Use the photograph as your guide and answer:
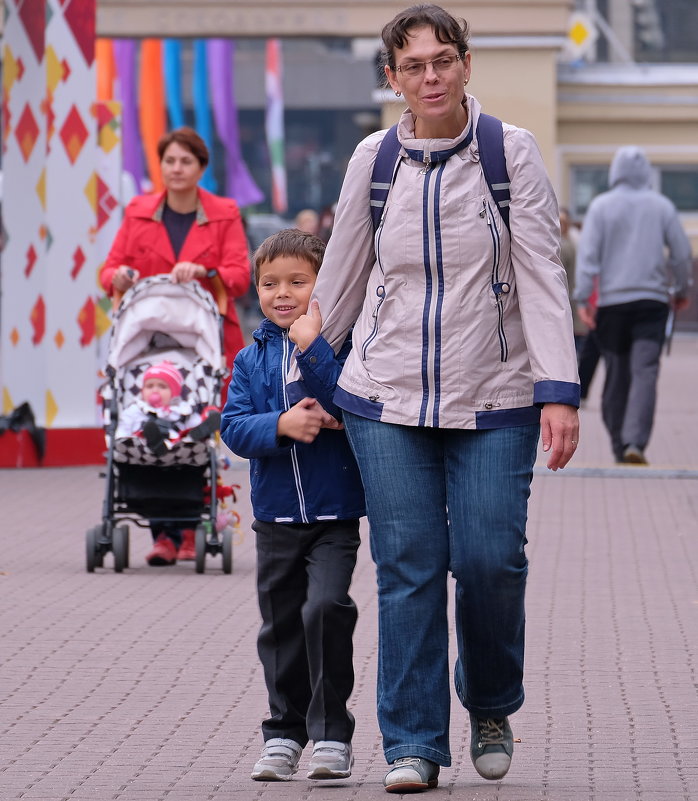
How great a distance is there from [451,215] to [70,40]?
32.4 feet

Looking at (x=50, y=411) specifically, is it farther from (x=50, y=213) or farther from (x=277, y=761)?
(x=277, y=761)

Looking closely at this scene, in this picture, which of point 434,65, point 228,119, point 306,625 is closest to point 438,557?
point 306,625

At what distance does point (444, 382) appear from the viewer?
4.78 meters

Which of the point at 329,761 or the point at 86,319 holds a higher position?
the point at 86,319

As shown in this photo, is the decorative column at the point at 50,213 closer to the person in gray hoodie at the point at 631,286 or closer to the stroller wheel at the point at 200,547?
the person in gray hoodie at the point at 631,286

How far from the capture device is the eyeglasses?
480 cm

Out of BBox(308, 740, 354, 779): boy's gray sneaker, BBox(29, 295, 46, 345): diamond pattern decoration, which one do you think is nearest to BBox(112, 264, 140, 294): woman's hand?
BBox(308, 740, 354, 779): boy's gray sneaker

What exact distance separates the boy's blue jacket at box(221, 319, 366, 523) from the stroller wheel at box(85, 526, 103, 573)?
3.78 meters

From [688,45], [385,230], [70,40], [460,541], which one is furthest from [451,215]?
[688,45]

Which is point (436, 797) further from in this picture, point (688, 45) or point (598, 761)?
point (688, 45)

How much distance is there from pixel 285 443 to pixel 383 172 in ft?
2.42

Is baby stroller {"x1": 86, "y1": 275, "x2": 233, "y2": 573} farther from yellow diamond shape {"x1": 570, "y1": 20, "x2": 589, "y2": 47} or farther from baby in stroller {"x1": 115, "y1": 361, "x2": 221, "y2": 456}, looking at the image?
yellow diamond shape {"x1": 570, "y1": 20, "x2": 589, "y2": 47}

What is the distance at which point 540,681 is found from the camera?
256 inches

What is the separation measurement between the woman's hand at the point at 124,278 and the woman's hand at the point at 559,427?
181 inches
